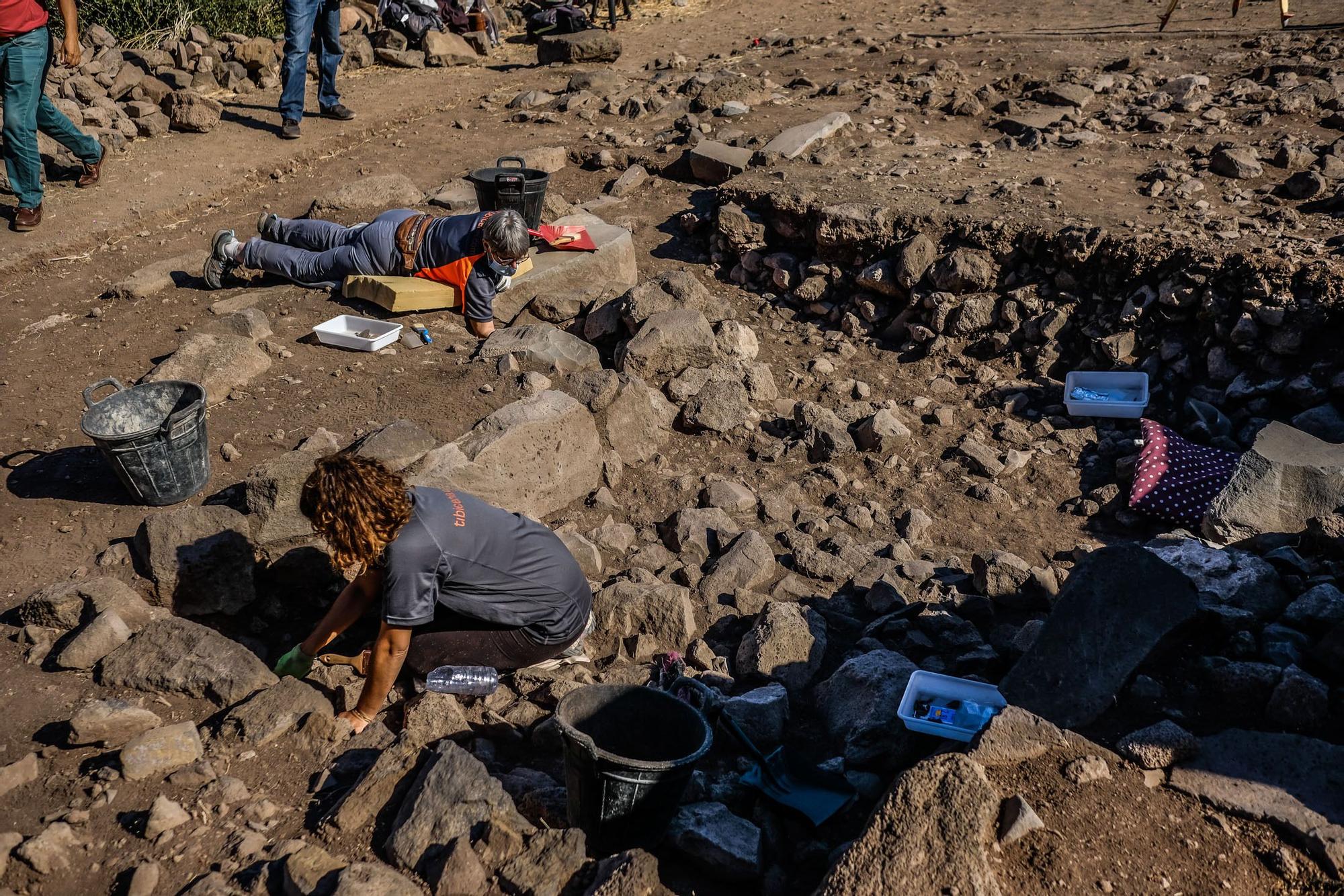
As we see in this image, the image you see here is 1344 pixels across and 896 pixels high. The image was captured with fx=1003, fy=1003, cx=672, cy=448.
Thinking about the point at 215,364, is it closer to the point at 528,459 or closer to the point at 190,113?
the point at 528,459

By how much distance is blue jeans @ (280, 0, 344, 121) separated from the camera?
8.67 m

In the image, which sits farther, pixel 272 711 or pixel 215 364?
pixel 215 364

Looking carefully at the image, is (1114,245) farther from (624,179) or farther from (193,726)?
→ (193,726)

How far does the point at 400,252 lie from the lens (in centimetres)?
609

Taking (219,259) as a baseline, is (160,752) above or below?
below

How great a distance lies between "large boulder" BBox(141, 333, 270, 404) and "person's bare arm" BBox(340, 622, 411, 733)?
231 centimetres

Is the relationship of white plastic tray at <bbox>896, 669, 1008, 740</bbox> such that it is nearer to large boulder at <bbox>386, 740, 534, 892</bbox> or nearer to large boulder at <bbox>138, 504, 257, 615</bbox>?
large boulder at <bbox>386, 740, 534, 892</bbox>

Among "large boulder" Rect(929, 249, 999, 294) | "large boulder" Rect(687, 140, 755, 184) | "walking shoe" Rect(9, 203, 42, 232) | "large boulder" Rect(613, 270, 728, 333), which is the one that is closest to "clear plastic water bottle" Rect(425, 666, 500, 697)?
"large boulder" Rect(613, 270, 728, 333)

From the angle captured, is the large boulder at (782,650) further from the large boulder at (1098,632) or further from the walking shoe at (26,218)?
the walking shoe at (26,218)

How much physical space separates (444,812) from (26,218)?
6634 mm

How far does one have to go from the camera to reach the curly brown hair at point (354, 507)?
3145 mm

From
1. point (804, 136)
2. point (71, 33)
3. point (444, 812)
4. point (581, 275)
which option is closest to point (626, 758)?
point (444, 812)

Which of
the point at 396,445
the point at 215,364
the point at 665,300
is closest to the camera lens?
the point at 396,445

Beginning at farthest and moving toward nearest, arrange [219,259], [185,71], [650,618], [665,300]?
1. [185,71]
2. [219,259]
3. [665,300]
4. [650,618]
